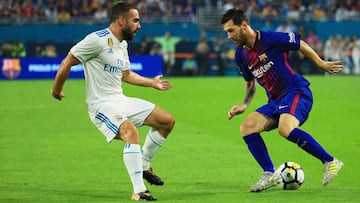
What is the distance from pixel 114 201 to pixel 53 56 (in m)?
27.4

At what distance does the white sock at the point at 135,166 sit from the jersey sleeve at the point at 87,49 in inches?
43.2

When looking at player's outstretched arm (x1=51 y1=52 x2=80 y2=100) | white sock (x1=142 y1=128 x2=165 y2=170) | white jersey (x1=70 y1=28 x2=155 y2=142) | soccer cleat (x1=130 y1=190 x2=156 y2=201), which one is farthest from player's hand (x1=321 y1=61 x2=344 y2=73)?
player's outstretched arm (x1=51 y1=52 x2=80 y2=100)

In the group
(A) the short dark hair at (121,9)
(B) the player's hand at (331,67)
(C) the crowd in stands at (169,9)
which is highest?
(A) the short dark hair at (121,9)

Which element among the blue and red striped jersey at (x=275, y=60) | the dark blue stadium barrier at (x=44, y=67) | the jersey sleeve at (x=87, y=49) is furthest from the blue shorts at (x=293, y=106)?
the dark blue stadium barrier at (x=44, y=67)

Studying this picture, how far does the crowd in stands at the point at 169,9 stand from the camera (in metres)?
38.9

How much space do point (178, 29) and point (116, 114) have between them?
3085 centimetres

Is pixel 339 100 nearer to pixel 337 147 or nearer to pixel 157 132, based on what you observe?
pixel 337 147

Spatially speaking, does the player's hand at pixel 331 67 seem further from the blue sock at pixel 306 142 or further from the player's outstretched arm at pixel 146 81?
the player's outstretched arm at pixel 146 81

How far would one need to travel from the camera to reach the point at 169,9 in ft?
134

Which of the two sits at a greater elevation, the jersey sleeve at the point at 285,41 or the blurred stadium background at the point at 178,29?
the jersey sleeve at the point at 285,41

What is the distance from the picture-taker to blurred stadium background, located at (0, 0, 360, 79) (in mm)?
36312

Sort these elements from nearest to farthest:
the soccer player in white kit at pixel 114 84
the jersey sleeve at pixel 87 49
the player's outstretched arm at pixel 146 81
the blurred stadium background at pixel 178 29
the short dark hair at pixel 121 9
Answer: the soccer player in white kit at pixel 114 84, the jersey sleeve at pixel 87 49, the short dark hair at pixel 121 9, the player's outstretched arm at pixel 146 81, the blurred stadium background at pixel 178 29

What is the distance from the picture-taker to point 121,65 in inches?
379

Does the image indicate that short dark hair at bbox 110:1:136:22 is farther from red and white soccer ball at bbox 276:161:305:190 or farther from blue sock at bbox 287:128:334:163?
red and white soccer ball at bbox 276:161:305:190
